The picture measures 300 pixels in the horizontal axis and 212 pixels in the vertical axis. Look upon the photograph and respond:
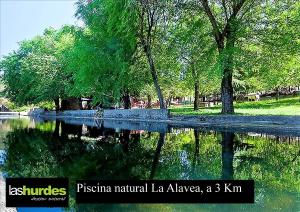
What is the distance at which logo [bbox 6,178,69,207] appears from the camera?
317 inches

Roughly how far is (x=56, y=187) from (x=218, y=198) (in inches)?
134

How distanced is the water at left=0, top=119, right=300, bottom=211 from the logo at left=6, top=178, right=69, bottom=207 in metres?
0.94

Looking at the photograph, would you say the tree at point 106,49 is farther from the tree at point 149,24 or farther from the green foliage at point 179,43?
the tree at point 149,24

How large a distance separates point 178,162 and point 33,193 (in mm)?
7742

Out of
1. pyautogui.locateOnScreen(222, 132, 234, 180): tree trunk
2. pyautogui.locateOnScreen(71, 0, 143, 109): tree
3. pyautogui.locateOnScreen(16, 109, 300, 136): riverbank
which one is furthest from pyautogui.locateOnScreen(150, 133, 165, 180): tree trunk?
pyautogui.locateOnScreen(71, 0, 143, 109): tree

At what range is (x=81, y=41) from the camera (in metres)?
42.0

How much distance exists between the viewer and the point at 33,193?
26.4 feet

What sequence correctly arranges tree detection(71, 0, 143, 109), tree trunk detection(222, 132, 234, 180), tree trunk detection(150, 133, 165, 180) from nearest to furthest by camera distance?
tree trunk detection(222, 132, 234, 180) → tree trunk detection(150, 133, 165, 180) → tree detection(71, 0, 143, 109)

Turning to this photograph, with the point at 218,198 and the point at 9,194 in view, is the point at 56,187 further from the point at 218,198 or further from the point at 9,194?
the point at 218,198

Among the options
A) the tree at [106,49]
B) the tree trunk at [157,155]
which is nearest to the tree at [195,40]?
the tree at [106,49]

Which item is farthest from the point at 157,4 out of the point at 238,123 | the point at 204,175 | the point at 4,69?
the point at 4,69

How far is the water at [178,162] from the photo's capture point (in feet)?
32.1

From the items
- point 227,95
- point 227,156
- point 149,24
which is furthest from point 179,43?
point 227,156

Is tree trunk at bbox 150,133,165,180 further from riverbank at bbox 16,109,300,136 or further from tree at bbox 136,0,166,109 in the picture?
tree at bbox 136,0,166,109
